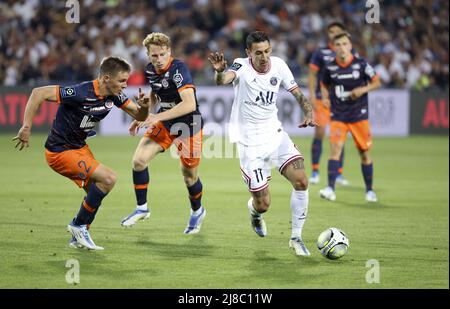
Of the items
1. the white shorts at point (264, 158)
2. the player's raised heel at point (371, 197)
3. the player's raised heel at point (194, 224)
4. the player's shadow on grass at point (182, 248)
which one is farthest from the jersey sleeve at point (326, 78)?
the player's shadow on grass at point (182, 248)

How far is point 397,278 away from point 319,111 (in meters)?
7.44

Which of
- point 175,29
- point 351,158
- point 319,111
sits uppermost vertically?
point 175,29

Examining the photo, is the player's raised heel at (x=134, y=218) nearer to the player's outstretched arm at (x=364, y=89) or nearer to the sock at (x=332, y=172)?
the sock at (x=332, y=172)

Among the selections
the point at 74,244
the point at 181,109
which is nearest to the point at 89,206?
the point at 74,244

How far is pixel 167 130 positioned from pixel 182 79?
32.1 inches

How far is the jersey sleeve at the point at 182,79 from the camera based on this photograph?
29.3 feet

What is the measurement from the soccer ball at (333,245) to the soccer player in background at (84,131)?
7.08ft

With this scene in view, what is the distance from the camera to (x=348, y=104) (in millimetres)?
12523

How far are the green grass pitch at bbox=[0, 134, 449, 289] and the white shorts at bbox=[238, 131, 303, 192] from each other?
27.2 inches

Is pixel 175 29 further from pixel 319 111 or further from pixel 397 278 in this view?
pixel 397 278

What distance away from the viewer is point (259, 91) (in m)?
8.68

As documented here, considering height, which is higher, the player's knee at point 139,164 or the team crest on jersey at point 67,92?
the team crest on jersey at point 67,92

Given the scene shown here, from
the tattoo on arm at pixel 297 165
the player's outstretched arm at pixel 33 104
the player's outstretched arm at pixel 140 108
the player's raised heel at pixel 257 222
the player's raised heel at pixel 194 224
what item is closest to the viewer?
the player's outstretched arm at pixel 33 104

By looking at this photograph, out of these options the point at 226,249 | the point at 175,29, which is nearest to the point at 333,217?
the point at 226,249
